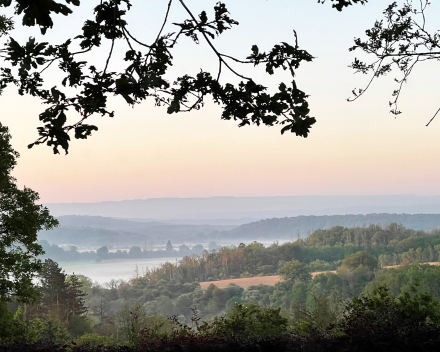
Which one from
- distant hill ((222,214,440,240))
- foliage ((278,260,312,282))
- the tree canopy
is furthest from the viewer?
distant hill ((222,214,440,240))

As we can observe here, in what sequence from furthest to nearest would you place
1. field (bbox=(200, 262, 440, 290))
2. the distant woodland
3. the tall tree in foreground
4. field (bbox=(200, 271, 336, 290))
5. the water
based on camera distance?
the distant woodland
the water
field (bbox=(200, 271, 336, 290))
field (bbox=(200, 262, 440, 290))
the tall tree in foreground

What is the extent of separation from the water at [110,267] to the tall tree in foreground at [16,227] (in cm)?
2801

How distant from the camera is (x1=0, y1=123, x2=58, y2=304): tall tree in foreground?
19.9 feet

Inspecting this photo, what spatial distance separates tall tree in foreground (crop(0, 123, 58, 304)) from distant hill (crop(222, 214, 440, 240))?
39.9 meters

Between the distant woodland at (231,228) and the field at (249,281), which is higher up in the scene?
the distant woodland at (231,228)

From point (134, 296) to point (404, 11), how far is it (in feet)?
96.1

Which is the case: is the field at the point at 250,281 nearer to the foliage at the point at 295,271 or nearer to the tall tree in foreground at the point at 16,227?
the foliage at the point at 295,271

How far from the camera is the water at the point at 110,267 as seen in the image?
35.2 metres

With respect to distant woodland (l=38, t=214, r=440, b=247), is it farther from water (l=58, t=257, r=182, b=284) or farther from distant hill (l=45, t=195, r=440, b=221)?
water (l=58, t=257, r=182, b=284)

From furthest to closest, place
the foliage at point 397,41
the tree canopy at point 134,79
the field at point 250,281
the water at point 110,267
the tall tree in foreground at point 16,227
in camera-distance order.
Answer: the water at point 110,267 → the field at point 250,281 → the tall tree in foreground at point 16,227 → the foliage at point 397,41 → the tree canopy at point 134,79

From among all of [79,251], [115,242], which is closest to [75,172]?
[79,251]

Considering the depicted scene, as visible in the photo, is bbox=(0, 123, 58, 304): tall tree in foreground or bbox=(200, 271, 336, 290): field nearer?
bbox=(0, 123, 58, 304): tall tree in foreground

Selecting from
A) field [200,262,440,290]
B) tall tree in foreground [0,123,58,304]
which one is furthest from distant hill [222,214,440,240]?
tall tree in foreground [0,123,58,304]

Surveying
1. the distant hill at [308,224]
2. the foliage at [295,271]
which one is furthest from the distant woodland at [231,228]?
the foliage at [295,271]
